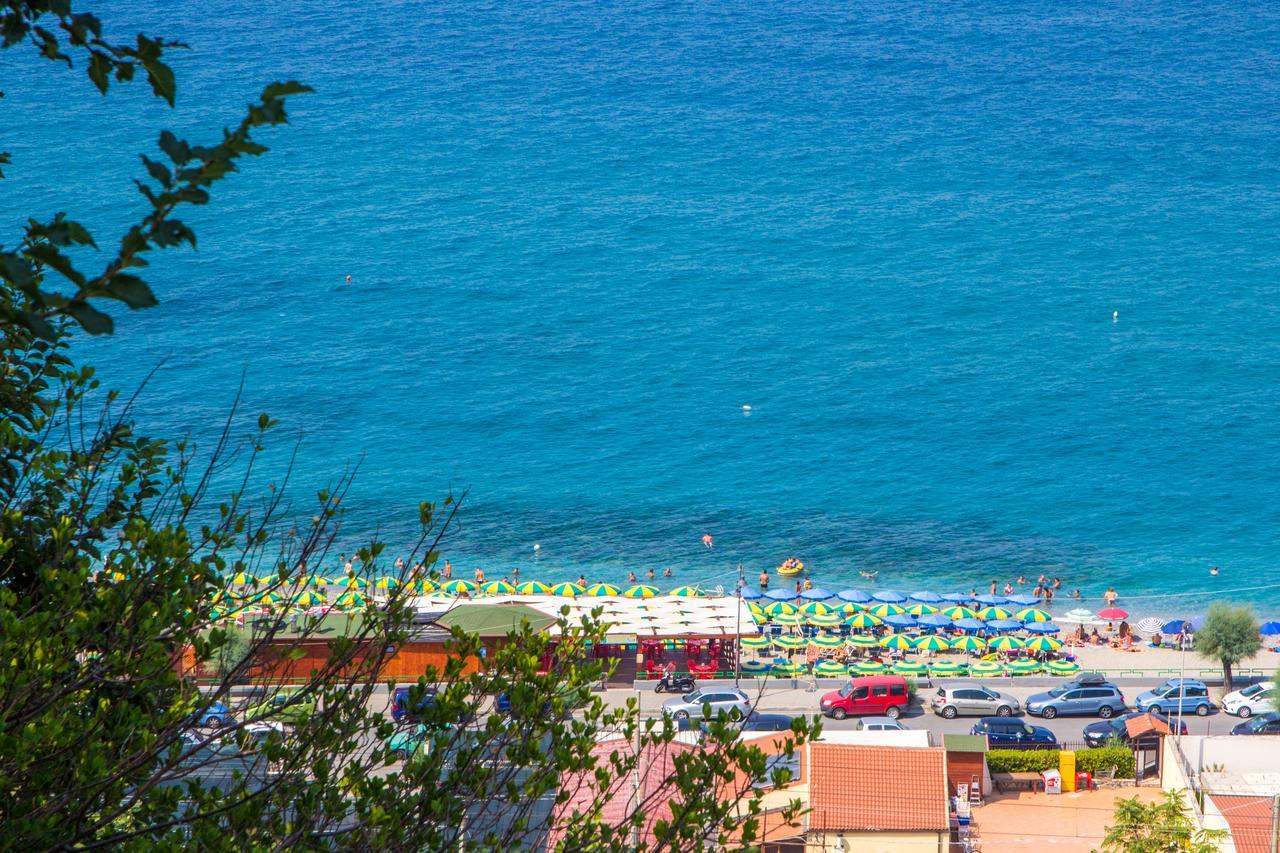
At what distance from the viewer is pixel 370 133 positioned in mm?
134250

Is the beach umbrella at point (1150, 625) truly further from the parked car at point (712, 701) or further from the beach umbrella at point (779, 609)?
the parked car at point (712, 701)

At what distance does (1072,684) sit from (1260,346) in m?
60.7

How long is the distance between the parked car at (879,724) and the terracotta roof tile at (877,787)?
7.53 m

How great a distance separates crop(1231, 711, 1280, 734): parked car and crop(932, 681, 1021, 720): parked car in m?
5.51

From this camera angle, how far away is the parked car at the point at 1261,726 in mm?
33250

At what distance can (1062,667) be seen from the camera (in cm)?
4169

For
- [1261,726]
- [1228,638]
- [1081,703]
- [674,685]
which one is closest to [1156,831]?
[1261,726]

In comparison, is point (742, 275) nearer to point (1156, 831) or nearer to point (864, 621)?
point (864, 621)

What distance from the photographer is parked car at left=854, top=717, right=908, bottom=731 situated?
32312 mm

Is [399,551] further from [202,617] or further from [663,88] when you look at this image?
[663,88]

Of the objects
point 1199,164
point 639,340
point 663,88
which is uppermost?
point 663,88

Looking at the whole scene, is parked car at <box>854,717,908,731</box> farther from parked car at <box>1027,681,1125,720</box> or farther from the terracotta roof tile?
the terracotta roof tile

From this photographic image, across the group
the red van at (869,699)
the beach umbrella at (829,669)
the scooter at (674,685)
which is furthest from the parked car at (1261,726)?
the scooter at (674,685)

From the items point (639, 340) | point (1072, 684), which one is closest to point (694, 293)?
point (639, 340)
